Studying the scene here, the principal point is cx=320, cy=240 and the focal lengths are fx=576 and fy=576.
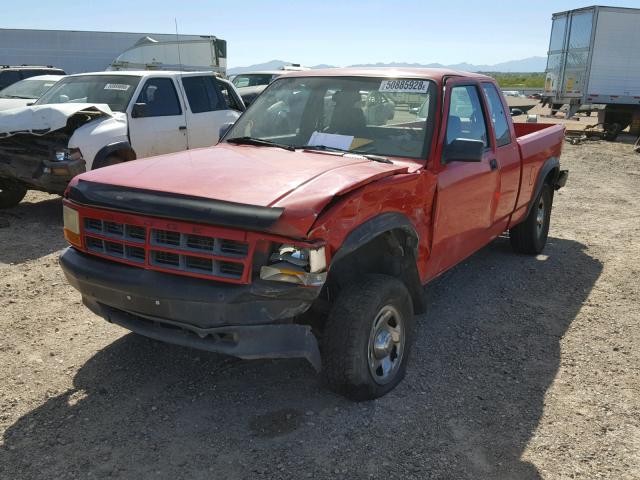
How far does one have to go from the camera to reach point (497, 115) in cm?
505

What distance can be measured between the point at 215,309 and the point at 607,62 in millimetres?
18166

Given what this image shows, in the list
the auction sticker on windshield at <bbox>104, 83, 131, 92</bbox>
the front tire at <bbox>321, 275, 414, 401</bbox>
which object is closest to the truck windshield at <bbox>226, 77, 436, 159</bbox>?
the front tire at <bbox>321, 275, 414, 401</bbox>

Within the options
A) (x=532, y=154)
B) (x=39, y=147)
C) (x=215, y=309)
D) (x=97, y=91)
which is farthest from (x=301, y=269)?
(x=97, y=91)

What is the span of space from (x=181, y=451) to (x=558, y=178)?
511cm

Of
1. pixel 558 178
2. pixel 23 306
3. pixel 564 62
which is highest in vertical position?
pixel 564 62

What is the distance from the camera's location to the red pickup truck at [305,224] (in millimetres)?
2764

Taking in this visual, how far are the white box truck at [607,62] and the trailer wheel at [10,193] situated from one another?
16.1 metres

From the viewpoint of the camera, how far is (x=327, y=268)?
280 centimetres

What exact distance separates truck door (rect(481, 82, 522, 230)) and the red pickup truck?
0.74 ft

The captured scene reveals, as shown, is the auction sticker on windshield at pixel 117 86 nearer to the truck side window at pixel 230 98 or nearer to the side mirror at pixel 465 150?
the truck side window at pixel 230 98

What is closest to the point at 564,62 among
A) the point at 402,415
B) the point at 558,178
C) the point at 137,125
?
the point at 558,178

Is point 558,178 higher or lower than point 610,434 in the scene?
higher

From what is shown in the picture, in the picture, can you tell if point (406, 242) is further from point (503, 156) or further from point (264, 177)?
point (503, 156)

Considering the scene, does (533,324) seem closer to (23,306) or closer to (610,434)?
(610,434)
